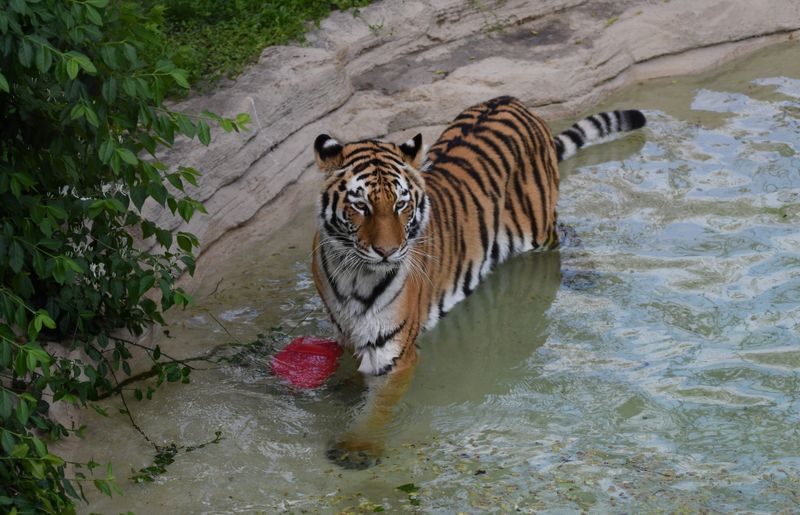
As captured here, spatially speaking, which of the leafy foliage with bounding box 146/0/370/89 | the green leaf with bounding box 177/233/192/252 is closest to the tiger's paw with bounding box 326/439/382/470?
the green leaf with bounding box 177/233/192/252

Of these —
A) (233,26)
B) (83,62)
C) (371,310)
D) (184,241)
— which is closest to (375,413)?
(371,310)

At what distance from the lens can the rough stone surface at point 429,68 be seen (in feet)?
20.2

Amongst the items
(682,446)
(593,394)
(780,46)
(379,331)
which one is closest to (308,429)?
(379,331)

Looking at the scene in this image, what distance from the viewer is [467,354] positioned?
5.07 metres

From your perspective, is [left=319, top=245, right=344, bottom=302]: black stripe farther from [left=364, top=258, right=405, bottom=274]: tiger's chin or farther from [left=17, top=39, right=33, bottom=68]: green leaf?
[left=17, top=39, right=33, bottom=68]: green leaf

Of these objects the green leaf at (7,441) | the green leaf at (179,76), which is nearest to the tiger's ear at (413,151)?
the green leaf at (179,76)

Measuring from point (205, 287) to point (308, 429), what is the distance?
140 centimetres

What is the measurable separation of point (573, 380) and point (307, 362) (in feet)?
3.69

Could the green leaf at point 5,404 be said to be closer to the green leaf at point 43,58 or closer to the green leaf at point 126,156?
the green leaf at point 126,156

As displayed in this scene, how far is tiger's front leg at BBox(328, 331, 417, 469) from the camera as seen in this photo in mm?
4246

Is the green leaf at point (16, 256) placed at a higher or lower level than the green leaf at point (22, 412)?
higher

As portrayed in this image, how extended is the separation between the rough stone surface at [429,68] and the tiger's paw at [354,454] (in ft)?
5.75

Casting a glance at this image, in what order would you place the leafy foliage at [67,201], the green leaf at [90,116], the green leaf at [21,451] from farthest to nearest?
the green leaf at [90,116] → the leafy foliage at [67,201] → the green leaf at [21,451]

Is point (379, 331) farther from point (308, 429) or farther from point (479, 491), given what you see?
point (479, 491)
